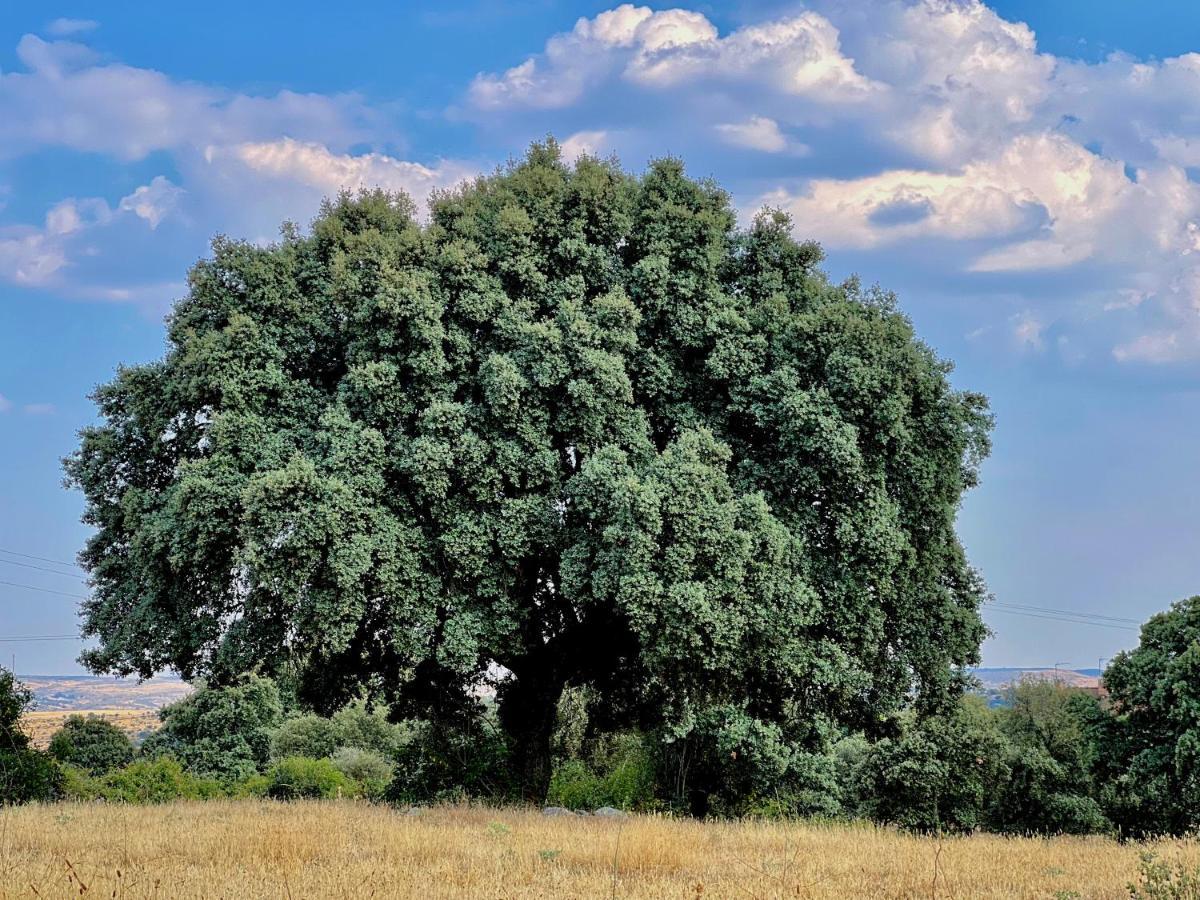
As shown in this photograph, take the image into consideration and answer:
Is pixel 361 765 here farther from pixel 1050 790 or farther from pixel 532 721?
pixel 1050 790

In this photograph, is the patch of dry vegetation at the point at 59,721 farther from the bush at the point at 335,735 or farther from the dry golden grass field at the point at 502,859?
the dry golden grass field at the point at 502,859

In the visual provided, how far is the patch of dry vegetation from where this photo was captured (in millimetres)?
25294

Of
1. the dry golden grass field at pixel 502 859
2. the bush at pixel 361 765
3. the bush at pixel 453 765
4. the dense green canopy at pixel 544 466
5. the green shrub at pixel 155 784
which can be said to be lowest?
the bush at pixel 361 765

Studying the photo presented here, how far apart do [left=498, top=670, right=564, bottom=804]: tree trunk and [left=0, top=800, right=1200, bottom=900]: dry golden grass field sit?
568cm

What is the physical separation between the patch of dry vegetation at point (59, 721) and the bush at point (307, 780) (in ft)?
24.5

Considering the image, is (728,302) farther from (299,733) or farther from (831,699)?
(299,733)

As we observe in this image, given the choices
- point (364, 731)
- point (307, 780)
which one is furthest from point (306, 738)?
point (307, 780)

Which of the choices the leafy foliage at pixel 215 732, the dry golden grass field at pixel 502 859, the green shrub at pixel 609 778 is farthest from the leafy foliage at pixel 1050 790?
the leafy foliage at pixel 215 732

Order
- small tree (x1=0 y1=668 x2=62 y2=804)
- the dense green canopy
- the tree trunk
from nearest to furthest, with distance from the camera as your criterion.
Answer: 1. the dense green canopy
2. small tree (x1=0 y1=668 x2=62 y2=804)
3. the tree trunk

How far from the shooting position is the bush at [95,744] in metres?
40.6

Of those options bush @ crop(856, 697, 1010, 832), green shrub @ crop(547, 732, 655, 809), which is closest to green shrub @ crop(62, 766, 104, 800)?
green shrub @ crop(547, 732, 655, 809)

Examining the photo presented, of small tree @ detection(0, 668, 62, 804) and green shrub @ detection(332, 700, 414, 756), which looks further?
green shrub @ detection(332, 700, 414, 756)

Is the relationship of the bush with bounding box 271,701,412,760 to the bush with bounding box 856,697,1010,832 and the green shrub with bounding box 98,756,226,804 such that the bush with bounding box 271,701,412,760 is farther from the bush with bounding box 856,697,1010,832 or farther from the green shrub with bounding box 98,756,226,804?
the bush with bounding box 856,697,1010,832

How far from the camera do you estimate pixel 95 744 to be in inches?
1630
